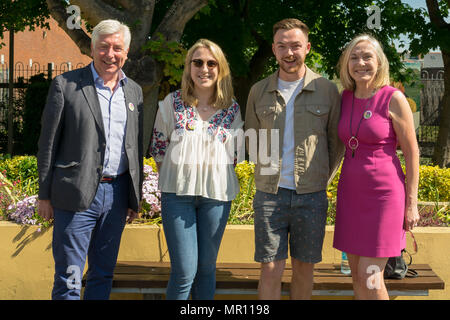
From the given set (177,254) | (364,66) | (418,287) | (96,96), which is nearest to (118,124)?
(96,96)

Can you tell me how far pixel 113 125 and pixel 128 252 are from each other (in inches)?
67.7

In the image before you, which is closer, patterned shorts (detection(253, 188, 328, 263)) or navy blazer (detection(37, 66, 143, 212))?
navy blazer (detection(37, 66, 143, 212))

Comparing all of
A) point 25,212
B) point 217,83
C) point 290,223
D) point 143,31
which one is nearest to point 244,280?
point 290,223

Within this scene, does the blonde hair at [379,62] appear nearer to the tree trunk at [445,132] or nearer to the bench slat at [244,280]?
the bench slat at [244,280]

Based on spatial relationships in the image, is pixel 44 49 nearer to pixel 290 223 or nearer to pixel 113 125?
pixel 113 125

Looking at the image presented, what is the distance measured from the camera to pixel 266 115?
11.3ft

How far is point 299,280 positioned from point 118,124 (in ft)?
5.33

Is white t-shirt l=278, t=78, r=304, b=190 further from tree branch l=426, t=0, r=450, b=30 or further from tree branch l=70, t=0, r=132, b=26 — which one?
tree branch l=426, t=0, r=450, b=30

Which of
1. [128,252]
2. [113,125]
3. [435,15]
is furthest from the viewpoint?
[435,15]

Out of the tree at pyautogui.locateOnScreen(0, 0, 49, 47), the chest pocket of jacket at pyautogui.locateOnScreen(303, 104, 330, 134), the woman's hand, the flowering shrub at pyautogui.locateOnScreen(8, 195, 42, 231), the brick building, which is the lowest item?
the flowering shrub at pyautogui.locateOnScreen(8, 195, 42, 231)

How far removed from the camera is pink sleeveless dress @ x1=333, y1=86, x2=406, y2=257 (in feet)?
10.5

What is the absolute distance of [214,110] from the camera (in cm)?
345

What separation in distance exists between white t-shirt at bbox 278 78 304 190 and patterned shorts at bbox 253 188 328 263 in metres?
0.07

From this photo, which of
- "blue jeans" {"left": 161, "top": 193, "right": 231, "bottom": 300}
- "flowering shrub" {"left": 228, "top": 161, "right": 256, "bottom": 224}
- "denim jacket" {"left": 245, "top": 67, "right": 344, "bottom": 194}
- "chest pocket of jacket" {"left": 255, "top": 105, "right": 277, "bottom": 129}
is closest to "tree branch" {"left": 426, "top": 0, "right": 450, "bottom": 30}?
"flowering shrub" {"left": 228, "top": 161, "right": 256, "bottom": 224}
